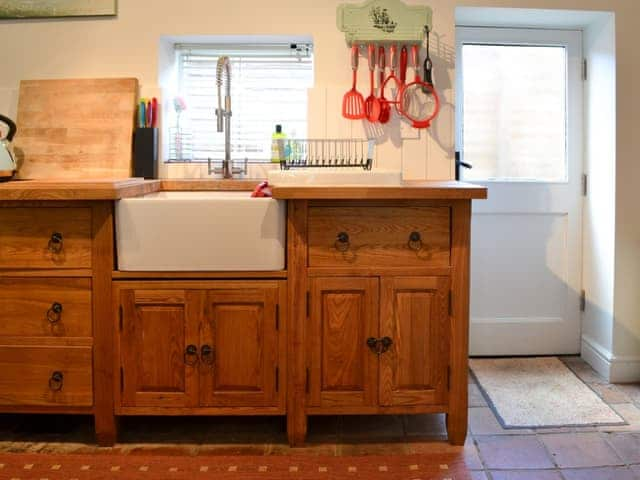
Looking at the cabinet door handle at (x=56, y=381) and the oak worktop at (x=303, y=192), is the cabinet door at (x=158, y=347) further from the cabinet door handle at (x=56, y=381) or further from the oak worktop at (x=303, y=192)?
the oak worktop at (x=303, y=192)

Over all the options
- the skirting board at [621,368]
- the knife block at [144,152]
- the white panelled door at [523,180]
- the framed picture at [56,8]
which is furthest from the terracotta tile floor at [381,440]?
the framed picture at [56,8]

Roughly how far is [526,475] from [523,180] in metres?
1.55

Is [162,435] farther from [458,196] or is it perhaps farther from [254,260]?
[458,196]

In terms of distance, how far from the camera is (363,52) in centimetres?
272

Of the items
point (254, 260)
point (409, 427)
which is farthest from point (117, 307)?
point (409, 427)

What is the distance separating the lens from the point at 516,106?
10.2 ft

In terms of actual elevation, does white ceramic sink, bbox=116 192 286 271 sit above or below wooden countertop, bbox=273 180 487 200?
below

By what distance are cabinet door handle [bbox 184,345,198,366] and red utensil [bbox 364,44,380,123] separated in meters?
1.19

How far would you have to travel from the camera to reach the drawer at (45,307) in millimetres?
2148

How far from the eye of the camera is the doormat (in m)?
2.01

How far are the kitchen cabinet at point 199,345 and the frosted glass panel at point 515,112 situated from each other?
56.9 inches

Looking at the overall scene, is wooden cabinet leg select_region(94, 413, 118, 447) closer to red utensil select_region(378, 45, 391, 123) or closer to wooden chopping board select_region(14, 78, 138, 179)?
wooden chopping board select_region(14, 78, 138, 179)

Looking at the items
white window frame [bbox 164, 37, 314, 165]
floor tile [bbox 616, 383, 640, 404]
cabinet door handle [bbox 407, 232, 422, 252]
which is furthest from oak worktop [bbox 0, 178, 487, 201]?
floor tile [bbox 616, 383, 640, 404]

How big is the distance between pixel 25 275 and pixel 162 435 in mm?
723
